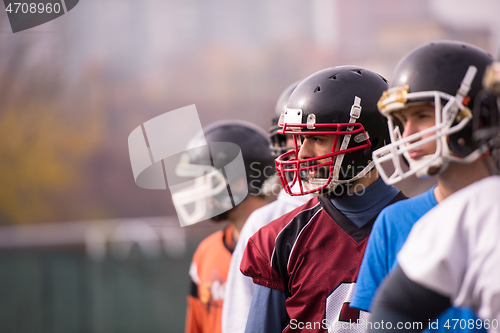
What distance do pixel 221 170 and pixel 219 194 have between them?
165mm

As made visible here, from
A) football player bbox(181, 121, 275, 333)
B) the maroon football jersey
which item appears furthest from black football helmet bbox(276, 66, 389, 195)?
football player bbox(181, 121, 275, 333)

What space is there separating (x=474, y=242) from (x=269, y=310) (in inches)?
47.7

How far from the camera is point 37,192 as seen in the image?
64.6ft

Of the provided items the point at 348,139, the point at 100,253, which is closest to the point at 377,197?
the point at 348,139

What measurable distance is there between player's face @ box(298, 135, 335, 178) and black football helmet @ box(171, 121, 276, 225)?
4.68 ft

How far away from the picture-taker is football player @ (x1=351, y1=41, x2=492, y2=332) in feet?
5.11

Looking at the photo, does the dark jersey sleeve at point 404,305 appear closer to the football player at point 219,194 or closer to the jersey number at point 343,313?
the jersey number at point 343,313

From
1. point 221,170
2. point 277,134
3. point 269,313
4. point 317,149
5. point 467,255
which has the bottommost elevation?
point 221,170

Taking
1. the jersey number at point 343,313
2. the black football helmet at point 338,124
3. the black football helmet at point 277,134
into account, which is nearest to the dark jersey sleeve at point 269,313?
the jersey number at point 343,313

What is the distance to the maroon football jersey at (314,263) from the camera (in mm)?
2041

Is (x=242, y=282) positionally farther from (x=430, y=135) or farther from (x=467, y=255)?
(x=467, y=255)

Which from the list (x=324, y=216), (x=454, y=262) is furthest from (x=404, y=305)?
(x=324, y=216)

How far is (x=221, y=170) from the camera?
144 inches

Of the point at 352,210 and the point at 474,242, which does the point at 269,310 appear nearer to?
the point at 352,210
